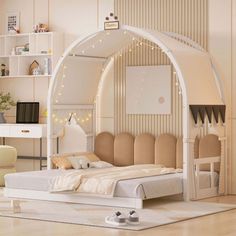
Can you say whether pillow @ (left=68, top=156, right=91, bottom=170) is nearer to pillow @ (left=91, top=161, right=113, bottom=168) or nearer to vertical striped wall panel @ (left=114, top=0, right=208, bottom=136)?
pillow @ (left=91, top=161, right=113, bottom=168)

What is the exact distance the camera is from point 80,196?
8281 millimetres

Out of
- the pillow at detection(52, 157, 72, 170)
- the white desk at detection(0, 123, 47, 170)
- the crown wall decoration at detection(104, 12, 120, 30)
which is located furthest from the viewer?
the white desk at detection(0, 123, 47, 170)

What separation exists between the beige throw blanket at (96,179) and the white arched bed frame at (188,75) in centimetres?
Answer: 47

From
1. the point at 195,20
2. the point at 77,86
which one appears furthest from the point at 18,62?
the point at 195,20

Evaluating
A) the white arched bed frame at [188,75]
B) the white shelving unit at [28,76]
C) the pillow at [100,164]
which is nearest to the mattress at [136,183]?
the white arched bed frame at [188,75]

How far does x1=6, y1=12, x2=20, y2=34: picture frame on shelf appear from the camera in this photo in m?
10.9

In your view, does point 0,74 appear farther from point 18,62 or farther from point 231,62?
point 231,62

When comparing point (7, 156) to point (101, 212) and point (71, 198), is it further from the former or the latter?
point (101, 212)

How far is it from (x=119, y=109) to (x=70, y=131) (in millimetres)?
730

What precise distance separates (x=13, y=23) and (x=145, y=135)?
9.33ft

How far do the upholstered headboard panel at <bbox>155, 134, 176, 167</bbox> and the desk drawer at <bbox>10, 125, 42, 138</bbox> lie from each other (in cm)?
166

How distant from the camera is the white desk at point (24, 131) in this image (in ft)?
32.8

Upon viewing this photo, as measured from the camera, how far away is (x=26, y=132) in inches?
400

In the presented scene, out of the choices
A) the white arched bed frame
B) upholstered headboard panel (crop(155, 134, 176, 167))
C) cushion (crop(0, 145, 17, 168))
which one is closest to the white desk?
cushion (crop(0, 145, 17, 168))
